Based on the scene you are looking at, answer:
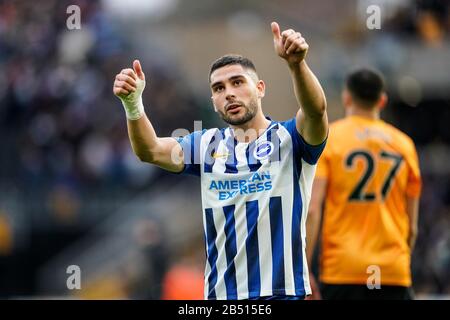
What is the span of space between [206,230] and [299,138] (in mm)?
718

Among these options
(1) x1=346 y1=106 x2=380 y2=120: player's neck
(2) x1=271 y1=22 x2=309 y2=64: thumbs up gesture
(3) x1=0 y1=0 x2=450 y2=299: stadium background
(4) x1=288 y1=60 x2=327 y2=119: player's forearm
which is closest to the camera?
(2) x1=271 y1=22 x2=309 y2=64: thumbs up gesture

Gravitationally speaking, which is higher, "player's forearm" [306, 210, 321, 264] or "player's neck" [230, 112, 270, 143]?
"player's neck" [230, 112, 270, 143]

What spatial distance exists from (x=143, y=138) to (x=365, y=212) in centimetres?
236

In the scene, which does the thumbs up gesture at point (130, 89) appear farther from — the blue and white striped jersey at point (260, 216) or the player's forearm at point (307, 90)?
the player's forearm at point (307, 90)

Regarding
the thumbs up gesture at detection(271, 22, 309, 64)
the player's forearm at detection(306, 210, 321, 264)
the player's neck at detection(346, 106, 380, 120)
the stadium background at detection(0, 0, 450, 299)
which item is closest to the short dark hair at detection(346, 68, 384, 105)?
the player's neck at detection(346, 106, 380, 120)

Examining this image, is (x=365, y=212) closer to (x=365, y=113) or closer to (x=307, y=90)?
(x=365, y=113)

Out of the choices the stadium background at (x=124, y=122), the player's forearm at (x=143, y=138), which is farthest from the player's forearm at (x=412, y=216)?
the stadium background at (x=124, y=122)

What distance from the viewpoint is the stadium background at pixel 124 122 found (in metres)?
16.0

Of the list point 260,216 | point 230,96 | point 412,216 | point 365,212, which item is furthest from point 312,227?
point 230,96

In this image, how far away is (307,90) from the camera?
207 inches

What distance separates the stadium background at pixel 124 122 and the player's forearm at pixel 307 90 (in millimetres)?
8791

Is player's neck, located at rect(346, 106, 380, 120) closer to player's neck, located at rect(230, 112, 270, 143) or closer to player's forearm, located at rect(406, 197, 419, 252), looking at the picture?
player's forearm, located at rect(406, 197, 419, 252)

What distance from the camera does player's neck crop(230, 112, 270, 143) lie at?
578cm

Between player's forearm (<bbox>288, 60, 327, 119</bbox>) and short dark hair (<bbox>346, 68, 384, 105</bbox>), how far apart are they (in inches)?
97.3
